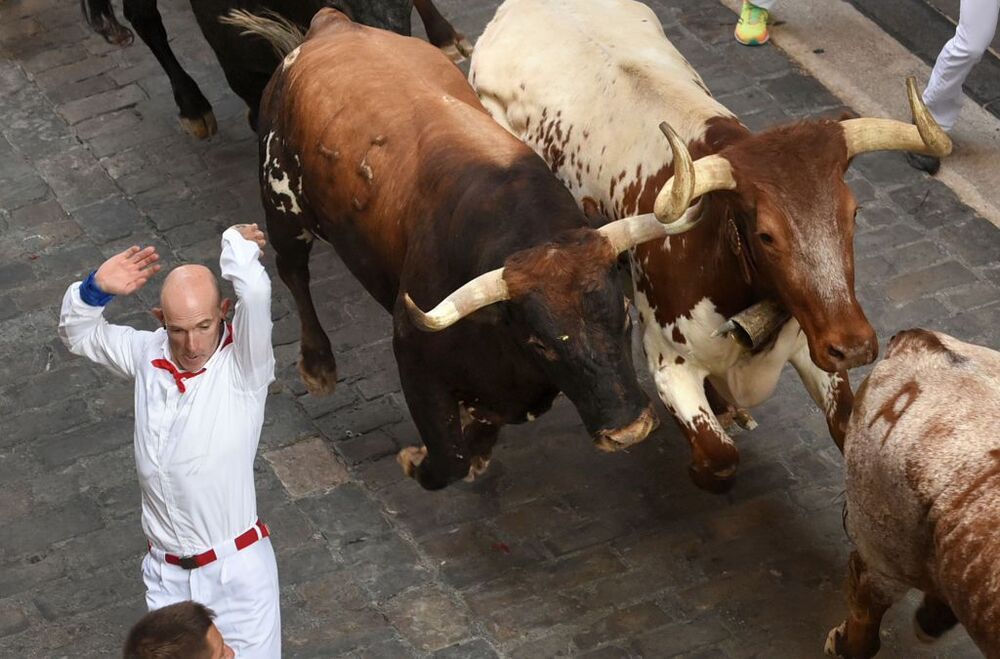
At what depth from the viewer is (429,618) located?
→ 6.73m

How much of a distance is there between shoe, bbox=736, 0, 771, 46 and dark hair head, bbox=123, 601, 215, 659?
651 cm

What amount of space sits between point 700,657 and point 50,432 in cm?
335

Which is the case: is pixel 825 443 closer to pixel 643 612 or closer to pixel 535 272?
pixel 643 612

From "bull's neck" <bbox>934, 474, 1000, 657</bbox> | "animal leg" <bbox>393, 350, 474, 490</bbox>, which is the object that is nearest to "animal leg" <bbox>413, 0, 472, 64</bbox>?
"animal leg" <bbox>393, 350, 474, 490</bbox>

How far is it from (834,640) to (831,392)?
1.01 meters

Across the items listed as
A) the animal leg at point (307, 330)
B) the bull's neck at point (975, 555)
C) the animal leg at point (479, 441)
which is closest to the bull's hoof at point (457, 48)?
the animal leg at point (307, 330)

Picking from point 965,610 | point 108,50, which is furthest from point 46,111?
point 965,610

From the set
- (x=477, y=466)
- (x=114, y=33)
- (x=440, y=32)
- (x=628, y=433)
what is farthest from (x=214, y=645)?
(x=114, y=33)

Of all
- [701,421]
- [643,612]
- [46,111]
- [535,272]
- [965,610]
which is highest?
[535,272]

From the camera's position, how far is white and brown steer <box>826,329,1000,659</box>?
5312 millimetres

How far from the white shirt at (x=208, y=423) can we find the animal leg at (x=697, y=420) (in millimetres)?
1780

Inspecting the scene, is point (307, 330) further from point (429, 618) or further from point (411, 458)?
point (429, 618)

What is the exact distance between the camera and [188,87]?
968 centimetres

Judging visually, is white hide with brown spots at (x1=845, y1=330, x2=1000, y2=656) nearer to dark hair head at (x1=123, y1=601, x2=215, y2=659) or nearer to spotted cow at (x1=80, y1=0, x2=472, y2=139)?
dark hair head at (x1=123, y1=601, x2=215, y2=659)
